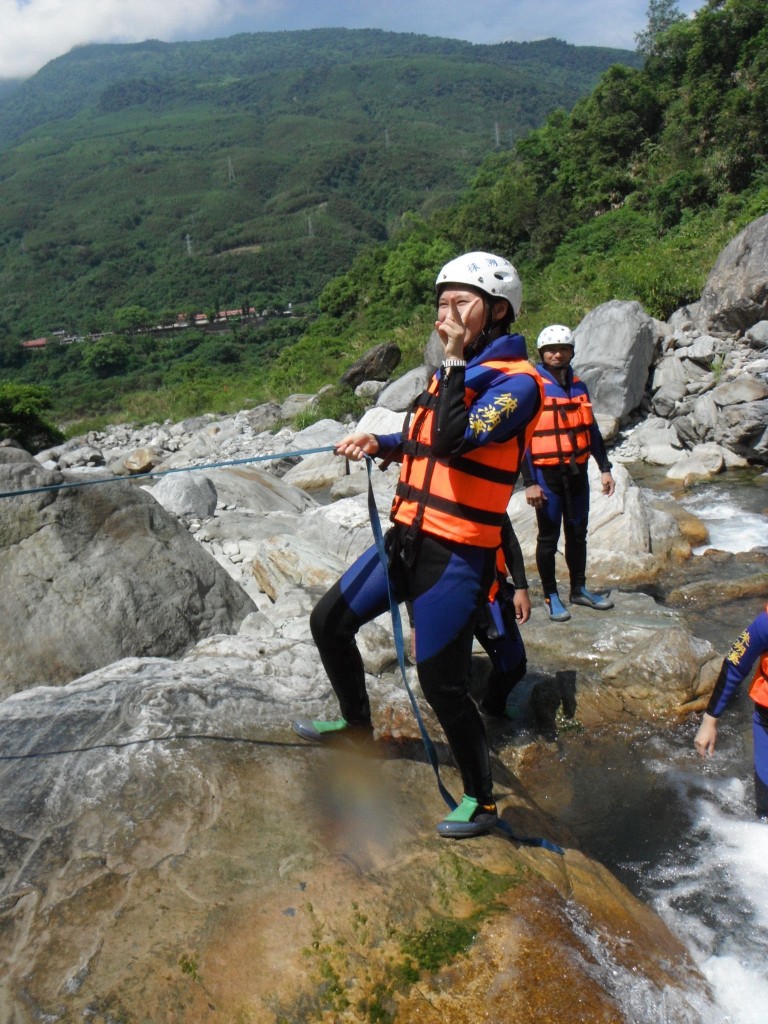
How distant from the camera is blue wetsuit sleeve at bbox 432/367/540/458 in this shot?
8.90 ft

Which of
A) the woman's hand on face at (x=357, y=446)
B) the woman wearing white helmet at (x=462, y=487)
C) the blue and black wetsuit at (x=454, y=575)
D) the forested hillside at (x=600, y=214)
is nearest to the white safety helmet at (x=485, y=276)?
the woman wearing white helmet at (x=462, y=487)

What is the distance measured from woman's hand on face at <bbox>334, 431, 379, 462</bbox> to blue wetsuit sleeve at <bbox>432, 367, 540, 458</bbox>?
482 millimetres

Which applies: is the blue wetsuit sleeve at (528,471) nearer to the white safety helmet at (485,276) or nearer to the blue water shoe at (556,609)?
the blue water shoe at (556,609)

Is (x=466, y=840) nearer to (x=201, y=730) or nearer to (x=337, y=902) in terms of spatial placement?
(x=337, y=902)

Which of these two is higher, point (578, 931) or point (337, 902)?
point (337, 902)

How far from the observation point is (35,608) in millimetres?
5031

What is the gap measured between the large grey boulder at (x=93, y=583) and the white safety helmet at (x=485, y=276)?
134 inches

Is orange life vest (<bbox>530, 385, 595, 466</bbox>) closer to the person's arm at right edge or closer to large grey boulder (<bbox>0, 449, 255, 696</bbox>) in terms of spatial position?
large grey boulder (<bbox>0, 449, 255, 696</bbox>)

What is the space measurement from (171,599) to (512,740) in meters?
2.55

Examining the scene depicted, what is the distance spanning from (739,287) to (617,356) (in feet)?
10.1

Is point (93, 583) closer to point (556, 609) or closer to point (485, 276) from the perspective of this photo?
point (556, 609)

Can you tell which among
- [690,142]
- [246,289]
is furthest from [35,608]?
[246,289]

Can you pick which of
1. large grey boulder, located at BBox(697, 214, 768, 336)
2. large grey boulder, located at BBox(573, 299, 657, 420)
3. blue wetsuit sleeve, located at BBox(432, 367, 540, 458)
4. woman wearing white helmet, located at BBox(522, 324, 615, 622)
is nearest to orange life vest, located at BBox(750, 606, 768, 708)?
blue wetsuit sleeve, located at BBox(432, 367, 540, 458)

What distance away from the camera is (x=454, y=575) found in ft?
9.40
